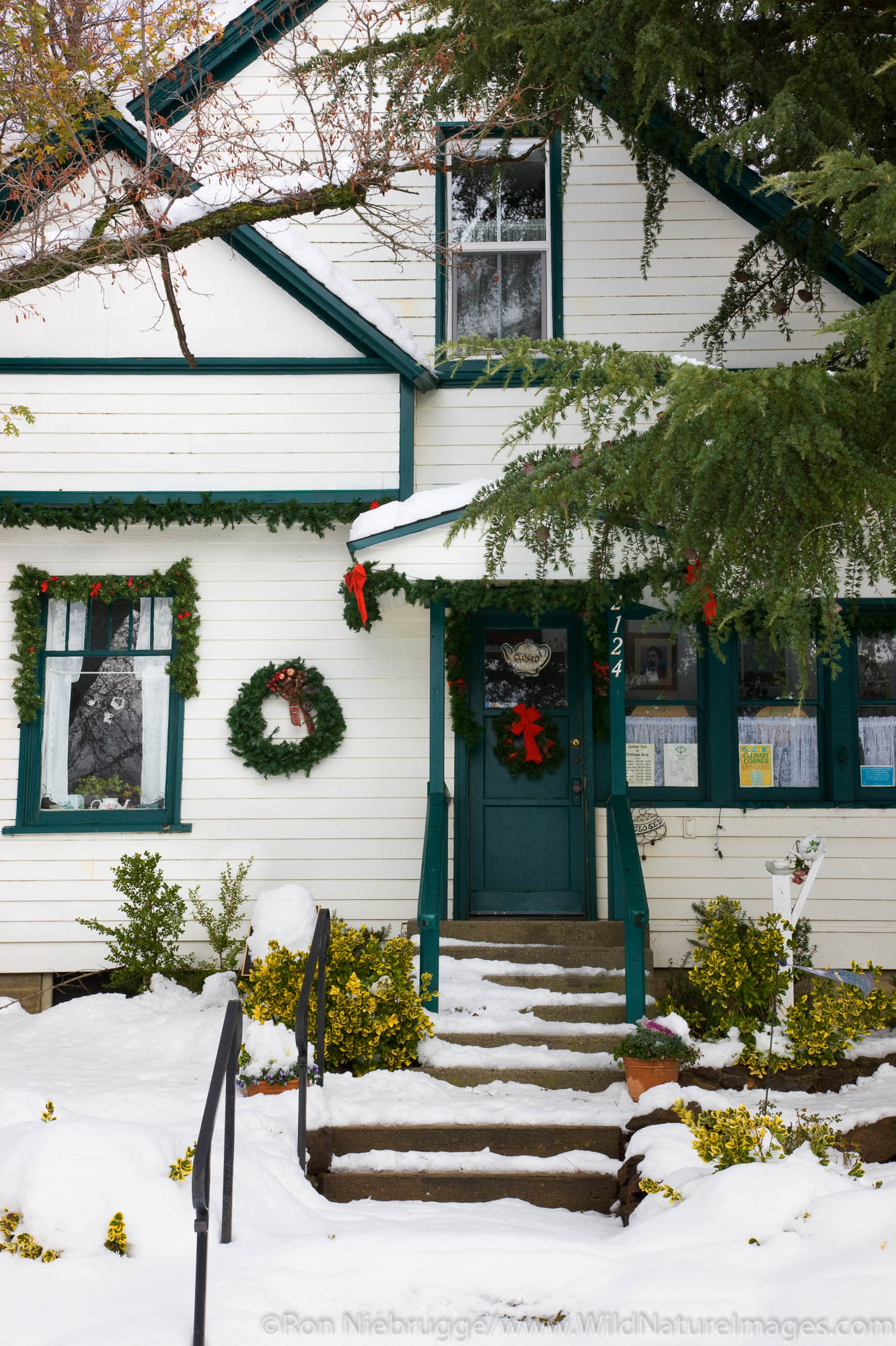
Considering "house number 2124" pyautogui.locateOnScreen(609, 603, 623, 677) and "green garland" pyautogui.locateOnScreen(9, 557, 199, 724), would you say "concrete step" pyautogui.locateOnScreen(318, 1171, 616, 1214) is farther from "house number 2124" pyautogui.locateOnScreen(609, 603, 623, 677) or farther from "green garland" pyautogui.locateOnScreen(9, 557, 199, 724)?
"green garland" pyautogui.locateOnScreen(9, 557, 199, 724)

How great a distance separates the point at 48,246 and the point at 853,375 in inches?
207

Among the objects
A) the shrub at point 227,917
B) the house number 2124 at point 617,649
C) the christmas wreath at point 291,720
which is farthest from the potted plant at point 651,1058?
the christmas wreath at point 291,720

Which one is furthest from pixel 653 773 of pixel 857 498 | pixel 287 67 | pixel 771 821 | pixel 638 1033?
pixel 287 67

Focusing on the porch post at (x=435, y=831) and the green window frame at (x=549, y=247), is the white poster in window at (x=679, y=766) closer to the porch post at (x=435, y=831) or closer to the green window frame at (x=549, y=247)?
the porch post at (x=435, y=831)

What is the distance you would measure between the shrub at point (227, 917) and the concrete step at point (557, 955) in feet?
5.30

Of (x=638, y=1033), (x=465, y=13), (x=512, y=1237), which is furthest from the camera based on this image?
(x=465, y=13)

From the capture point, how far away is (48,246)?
696 centimetres

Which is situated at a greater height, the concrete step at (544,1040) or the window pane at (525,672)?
the window pane at (525,672)

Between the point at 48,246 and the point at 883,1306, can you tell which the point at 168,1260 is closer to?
the point at 883,1306

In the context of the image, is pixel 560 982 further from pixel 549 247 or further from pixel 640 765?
pixel 549 247

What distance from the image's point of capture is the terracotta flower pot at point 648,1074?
5.50 meters

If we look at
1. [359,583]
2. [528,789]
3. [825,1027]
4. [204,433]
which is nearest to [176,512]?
[204,433]

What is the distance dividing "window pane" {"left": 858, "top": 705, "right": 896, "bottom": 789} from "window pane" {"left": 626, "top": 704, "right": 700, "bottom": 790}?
1.21m

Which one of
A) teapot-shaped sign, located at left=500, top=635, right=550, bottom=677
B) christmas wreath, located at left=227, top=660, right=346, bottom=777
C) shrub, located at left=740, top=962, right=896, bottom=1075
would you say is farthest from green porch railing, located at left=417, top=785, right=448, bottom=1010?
shrub, located at left=740, top=962, right=896, bottom=1075
